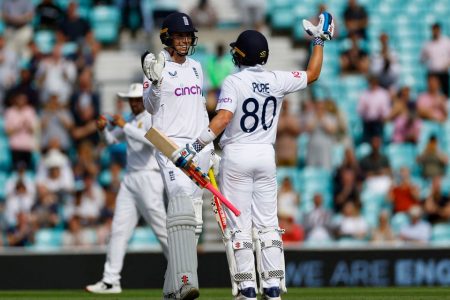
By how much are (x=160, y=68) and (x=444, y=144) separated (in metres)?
9.80

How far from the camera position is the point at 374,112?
17.4 metres

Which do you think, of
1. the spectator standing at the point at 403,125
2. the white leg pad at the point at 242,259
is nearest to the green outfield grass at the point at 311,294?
the white leg pad at the point at 242,259

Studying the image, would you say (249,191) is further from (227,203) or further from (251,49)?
(251,49)

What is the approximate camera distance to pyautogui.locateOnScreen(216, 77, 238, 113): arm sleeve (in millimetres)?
8547

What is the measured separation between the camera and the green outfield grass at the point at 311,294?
35.4 ft

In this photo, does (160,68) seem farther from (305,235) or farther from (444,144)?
(444,144)

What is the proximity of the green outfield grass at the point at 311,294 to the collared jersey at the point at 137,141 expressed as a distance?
1.26m

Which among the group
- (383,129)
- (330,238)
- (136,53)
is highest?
(136,53)

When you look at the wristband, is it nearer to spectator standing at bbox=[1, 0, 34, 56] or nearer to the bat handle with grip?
the bat handle with grip

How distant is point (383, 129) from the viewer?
17.4 metres

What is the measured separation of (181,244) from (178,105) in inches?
56.9

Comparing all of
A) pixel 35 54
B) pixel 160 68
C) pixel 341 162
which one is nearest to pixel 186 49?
pixel 160 68

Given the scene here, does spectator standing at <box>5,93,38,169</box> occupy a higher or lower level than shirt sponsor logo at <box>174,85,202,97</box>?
lower

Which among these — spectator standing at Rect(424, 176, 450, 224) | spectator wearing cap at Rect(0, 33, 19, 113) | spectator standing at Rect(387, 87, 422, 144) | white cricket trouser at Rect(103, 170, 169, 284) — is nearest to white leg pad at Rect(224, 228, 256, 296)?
white cricket trouser at Rect(103, 170, 169, 284)
